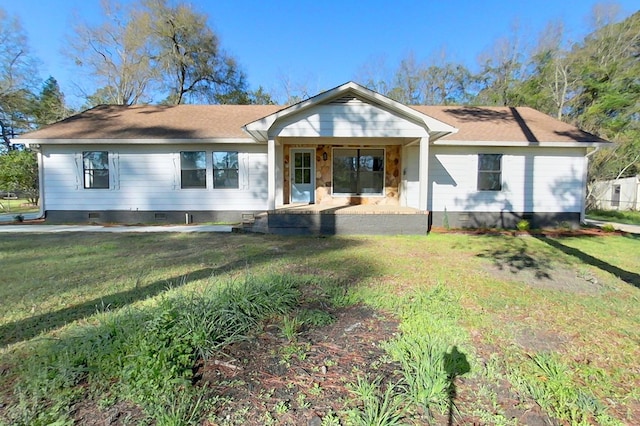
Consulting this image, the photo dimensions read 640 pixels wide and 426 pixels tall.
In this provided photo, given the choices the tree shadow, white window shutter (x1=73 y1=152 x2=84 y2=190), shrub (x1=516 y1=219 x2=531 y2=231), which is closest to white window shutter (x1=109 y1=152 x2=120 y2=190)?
white window shutter (x1=73 y1=152 x2=84 y2=190)

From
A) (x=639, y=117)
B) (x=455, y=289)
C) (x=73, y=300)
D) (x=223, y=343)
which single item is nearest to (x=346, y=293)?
(x=455, y=289)

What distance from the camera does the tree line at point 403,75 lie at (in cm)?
1786

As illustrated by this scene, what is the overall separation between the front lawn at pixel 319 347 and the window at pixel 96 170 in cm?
642

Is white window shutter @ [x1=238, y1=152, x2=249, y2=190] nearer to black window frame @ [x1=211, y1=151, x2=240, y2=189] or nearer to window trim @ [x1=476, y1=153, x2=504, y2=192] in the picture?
black window frame @ [x1=211, y1=151, x2=240, y2=189]

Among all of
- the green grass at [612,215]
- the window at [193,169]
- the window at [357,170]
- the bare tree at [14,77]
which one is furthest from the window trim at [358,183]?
the bare tree at [14,77]

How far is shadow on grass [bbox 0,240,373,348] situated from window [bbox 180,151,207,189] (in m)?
6.10

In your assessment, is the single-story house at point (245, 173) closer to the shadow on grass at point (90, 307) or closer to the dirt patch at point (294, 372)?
the shadow on grass at point (90, 307)

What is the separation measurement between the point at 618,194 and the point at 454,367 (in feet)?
75.0

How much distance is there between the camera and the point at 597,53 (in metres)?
18.8

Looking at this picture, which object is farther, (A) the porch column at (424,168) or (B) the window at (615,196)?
(B) the window at (615,196)

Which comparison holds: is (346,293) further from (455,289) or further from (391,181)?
(391,181)

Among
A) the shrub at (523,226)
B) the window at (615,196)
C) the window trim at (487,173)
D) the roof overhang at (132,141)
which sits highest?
the roof overhang at (132,141)

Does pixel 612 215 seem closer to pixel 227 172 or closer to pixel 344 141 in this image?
pixel 344 141

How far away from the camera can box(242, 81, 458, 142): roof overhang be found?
332 inches
